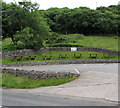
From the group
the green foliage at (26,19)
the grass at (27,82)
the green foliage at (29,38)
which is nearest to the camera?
the grass at (27,82)

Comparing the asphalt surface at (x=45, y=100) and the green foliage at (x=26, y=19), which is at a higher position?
the green foliage at (x=26, y=19)

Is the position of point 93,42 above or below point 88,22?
below

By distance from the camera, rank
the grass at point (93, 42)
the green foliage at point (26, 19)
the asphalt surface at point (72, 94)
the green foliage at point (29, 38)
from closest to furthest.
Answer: the asphalt surface at point (72, 94)
the green foliage at point (29, 38)
the green foliage at point (26, 19)
the grass at point (93, 42)

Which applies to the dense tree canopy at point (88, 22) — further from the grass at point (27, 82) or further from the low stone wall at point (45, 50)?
the grass at point (27, 82)

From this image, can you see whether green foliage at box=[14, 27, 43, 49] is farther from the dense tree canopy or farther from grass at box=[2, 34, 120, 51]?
the dense tree canopy

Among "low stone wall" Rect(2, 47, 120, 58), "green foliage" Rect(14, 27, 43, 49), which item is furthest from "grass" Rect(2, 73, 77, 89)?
"green foliage" Rect(14, 27, 43, 49)

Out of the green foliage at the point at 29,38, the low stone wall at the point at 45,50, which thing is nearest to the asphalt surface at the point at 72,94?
the low stone wall at the point at 45,50

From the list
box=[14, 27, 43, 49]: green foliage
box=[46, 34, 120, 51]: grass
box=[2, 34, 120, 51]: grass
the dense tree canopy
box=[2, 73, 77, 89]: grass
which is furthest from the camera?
the dense tree canopy

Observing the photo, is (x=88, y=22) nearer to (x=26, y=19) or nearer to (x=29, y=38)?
(x=26, y=19)

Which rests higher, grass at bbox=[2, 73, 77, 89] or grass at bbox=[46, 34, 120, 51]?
grass at bbox=[46, 34, 120, 51]

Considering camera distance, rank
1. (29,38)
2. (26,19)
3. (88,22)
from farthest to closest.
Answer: (88,22), (26,19), (29,38)

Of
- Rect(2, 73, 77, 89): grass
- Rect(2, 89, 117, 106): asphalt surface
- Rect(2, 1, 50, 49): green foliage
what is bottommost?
Rect(2, 89, 117, 106): asphalt surface

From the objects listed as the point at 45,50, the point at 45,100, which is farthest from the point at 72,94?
the point at 45,50

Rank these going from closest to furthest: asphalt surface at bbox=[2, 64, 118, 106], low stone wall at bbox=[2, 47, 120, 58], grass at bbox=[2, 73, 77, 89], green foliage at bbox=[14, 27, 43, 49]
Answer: asphalt surface at bbox=[2, 64, 118, 106], grass at bbox=[2, 73, 77, 89], low stone wall at bbox=[2, 47, 120, 58], green foliage at bbox=[14, 27, 43, 49]
